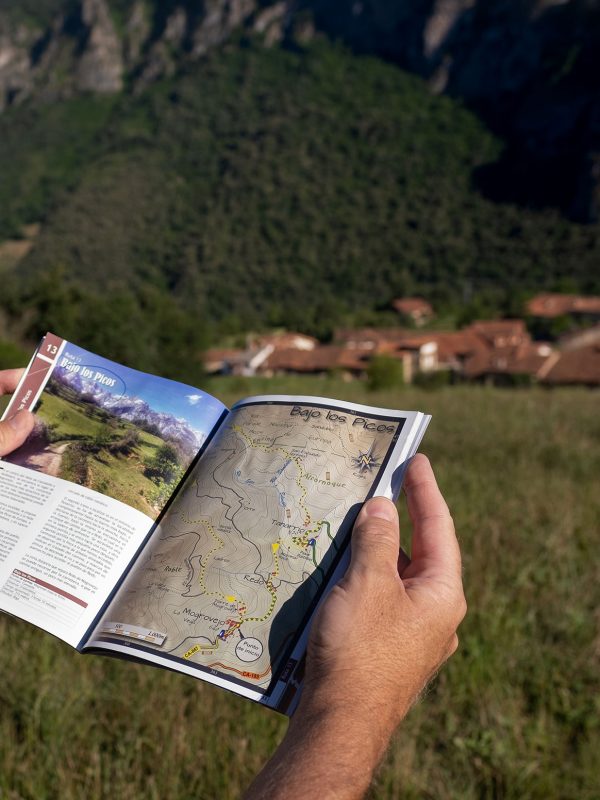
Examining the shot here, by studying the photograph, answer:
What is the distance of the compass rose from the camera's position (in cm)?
114

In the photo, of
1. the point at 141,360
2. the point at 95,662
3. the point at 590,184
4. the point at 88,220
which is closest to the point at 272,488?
the point at 95,662

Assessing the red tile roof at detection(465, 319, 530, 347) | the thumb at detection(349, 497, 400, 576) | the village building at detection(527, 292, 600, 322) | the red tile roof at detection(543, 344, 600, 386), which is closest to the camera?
the thumb at detection(349, 497, 400, 576)

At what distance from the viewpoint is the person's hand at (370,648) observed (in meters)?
0.84

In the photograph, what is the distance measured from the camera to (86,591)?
1.13 m

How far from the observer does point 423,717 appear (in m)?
2.10

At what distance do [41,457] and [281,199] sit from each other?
68957mm

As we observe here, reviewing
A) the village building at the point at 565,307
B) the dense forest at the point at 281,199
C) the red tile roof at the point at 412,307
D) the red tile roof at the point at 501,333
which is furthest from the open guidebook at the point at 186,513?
the red tile roof at the point at 412,307

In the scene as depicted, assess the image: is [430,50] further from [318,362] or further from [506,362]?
[318,362]

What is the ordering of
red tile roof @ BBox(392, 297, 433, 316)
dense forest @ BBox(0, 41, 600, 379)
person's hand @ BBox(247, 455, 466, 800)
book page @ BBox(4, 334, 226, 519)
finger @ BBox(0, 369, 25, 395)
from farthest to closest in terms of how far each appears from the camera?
dense forest @ BBox(0, 41, 600, 379), red tile roof @ BBox(392, 297, 433, 316), finger @ BBox(0, 369, 25, 395), book page @ BBox(4, 334, 226, 519), person's hand @ BBox(247, 455, 466, 800)

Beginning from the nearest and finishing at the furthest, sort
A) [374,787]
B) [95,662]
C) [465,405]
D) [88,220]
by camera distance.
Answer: [374,787] → [95,662] → [465,405] → [88,220]

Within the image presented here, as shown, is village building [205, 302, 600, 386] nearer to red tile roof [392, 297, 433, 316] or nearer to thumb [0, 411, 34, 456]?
red tile roof [392, 297, 433, 316]

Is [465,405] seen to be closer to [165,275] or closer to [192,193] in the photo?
[165,275]

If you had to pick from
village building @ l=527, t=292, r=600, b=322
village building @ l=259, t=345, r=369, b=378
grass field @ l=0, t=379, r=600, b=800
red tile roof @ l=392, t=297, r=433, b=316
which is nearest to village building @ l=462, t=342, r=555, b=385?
village building @ l=259, t=345, r=369, b=378

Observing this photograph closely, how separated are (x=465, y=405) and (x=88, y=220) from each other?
6176cm
